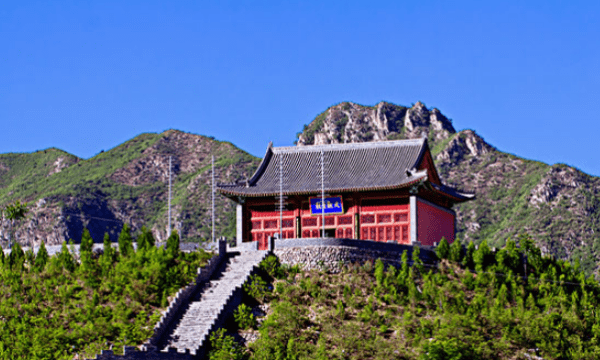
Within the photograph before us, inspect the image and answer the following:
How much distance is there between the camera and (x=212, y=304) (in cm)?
6344

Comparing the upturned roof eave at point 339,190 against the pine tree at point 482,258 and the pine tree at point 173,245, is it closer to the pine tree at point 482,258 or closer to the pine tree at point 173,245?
the pine tree at point 482,258

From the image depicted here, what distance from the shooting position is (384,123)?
139 metres

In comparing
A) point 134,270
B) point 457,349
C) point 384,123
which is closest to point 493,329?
point 457,349

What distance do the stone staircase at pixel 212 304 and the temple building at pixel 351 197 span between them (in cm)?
681

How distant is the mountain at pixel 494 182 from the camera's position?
11344 centimetres

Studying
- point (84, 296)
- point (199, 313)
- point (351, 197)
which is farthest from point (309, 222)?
point (84, 296)

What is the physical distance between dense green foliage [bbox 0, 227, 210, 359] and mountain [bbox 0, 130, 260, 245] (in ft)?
157

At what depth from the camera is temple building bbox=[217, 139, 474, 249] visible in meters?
75.1

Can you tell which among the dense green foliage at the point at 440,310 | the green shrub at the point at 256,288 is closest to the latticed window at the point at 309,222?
the dense green foliage at the point at 440,310

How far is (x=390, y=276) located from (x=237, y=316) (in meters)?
9.90

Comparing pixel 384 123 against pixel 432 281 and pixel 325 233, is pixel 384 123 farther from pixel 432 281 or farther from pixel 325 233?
pixel 432 281

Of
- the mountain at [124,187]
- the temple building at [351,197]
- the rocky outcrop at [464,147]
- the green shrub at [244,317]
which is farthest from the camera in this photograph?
the rocky outcrop at [464,147]

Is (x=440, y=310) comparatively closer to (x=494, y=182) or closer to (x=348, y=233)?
(x=348, y=233)

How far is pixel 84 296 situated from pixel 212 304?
25.2 ft
